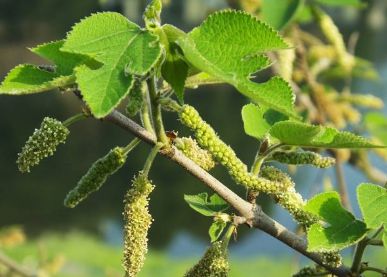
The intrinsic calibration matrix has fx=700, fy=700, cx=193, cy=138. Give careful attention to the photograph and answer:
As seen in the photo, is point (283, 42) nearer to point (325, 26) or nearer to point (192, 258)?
point (325, 26)

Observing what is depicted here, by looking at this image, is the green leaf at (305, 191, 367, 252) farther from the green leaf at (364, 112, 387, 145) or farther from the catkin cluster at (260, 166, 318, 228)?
the green leaf at (364, 112, 387, 145)

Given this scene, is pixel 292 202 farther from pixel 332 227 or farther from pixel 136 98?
pixel 136 98

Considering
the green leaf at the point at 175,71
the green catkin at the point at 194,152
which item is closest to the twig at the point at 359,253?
the green catkin at the point at 194,152

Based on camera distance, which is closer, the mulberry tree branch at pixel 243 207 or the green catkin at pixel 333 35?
the mulberry tree branch at pixel 243 207

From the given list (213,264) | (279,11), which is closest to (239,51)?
(213,264)

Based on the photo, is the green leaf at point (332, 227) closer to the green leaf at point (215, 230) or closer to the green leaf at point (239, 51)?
the green leaf at point (215, 230)
